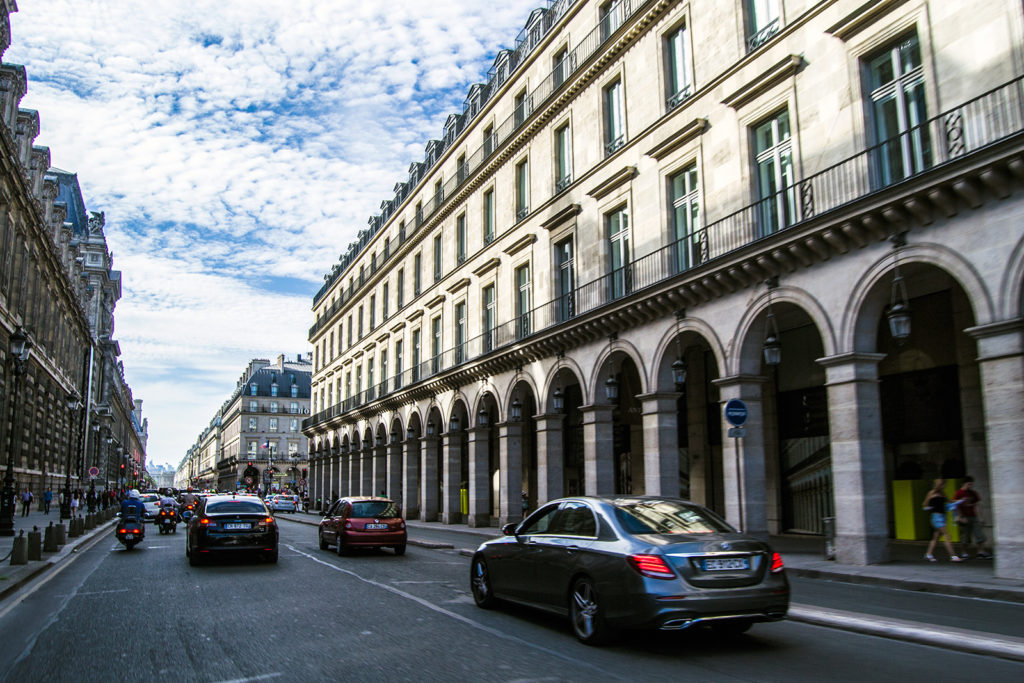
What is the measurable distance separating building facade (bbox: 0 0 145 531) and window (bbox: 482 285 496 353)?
16.2 meters

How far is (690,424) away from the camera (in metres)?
25.8

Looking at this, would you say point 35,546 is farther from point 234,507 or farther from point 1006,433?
point 1006,433

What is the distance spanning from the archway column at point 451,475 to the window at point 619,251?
44.6 ft

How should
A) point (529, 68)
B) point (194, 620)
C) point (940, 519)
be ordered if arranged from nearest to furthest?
point (194, 620) < point (940, 519) < point (529, 68)

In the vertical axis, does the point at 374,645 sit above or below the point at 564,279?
below

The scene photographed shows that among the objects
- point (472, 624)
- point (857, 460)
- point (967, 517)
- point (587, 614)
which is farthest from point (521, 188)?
point (587, 614)

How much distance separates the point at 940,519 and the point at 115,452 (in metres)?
113

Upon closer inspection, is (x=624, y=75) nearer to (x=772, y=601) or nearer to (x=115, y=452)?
(x=772, y=601)

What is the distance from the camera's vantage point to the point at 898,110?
1571 cm

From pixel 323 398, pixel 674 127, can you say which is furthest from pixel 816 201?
pixel 323 398

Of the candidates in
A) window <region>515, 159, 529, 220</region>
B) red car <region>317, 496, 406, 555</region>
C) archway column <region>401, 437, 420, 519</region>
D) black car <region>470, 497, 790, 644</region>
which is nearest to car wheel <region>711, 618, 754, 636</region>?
black car <region>470, 497, 790, 644</region>

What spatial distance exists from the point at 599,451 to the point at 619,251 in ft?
20.0

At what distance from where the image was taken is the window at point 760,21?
19.2 meters

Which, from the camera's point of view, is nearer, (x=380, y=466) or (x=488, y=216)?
(x=488, y=216)
